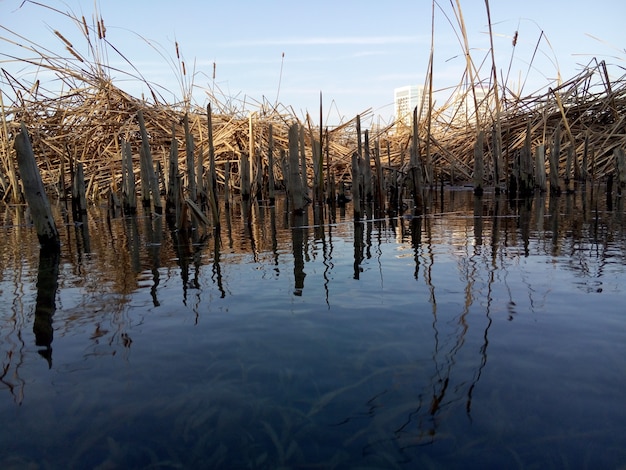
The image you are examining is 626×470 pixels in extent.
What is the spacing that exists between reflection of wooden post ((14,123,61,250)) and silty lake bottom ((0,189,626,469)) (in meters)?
0.99

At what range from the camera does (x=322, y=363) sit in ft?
6.12

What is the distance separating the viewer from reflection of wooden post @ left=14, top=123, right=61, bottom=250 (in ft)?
14.6

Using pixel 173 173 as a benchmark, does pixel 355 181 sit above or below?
below

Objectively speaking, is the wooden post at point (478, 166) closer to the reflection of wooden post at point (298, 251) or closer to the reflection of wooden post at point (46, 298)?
the reflection of wooden post at point (298, 251)

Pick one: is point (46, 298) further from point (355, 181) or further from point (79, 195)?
point (79, 195)

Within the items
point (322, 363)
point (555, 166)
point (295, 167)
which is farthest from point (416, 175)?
point (322, 363)

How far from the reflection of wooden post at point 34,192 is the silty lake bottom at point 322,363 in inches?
38.8

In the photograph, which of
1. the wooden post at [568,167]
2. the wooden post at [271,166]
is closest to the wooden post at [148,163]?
the wooden post at [271,166]

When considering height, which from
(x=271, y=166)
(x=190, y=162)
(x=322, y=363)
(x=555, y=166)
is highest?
(x=271, y=166)

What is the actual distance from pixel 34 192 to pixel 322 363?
383cm

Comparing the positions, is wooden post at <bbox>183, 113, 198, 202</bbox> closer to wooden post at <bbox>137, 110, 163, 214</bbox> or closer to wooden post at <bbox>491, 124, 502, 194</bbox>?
wooden post at <bbox>137, 110, 163, 214</bbox>

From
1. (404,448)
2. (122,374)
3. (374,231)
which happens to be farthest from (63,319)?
(374,231)

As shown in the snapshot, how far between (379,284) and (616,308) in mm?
1213

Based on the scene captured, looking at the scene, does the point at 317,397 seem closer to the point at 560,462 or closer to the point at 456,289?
the point at 560,462
